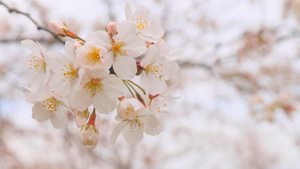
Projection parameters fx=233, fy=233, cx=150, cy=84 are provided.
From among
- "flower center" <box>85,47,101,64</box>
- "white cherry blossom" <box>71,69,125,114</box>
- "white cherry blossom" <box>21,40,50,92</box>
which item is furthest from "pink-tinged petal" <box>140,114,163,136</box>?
"white cherry blossom" <box>21,40,50,92</box>

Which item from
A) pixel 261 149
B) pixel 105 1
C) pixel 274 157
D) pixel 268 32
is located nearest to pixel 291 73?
pixel 268 32

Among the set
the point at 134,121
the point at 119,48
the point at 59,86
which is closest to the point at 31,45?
the point at 59,86

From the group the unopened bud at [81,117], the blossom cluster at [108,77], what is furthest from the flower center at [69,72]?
the unopened bud at [81,117]

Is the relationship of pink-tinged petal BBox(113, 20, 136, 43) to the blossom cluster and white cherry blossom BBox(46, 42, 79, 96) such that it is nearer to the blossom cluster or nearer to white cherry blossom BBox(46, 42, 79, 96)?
the blossom cluster

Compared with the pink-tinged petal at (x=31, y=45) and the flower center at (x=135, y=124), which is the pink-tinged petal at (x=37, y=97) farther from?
the flower center at (x=135, y=124)

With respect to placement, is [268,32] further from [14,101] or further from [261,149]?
[261,149]

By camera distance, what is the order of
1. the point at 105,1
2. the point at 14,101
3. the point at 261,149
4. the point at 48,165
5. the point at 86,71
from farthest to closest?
A: the point at 261,149
the point at 48,165
the point at 14,101
the point at 105,1
the point at 86,71

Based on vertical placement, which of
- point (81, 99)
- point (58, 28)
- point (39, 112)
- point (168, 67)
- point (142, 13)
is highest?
point (142, 13)

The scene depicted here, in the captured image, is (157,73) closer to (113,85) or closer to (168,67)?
(168,67)
